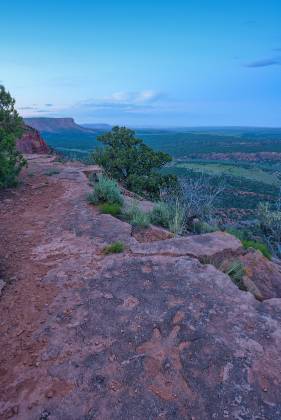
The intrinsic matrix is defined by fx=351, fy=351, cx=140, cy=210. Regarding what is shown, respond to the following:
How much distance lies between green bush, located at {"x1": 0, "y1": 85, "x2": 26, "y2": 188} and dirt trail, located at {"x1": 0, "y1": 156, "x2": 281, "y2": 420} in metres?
4.29

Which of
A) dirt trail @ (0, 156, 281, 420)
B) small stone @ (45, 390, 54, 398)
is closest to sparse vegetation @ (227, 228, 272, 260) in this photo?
dirt trail @ (0, 156, 281, 420)

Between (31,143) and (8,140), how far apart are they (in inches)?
532

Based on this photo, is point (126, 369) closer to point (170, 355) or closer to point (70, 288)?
point (170, 355)

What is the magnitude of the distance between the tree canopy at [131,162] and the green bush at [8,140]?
166 inches

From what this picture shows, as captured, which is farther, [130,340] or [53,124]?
[53,124]

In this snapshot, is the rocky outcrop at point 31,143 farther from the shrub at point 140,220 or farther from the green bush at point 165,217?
the shrub at point 140,220

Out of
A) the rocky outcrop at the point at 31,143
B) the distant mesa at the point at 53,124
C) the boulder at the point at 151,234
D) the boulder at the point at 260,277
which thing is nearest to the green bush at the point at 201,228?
the boulder at the point at 151,234

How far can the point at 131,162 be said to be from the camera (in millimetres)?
13828

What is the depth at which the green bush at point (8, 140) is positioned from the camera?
8.53 metres

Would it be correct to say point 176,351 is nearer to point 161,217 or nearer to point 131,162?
point 161,217

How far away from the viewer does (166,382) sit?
2.62m

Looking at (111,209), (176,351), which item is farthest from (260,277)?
(111,209)

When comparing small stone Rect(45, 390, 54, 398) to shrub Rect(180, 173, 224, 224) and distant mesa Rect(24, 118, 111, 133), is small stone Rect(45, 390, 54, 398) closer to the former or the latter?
shrub Rect(180, 173, 224, 224)

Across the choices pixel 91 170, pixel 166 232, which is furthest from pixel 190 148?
pixel 166 232
